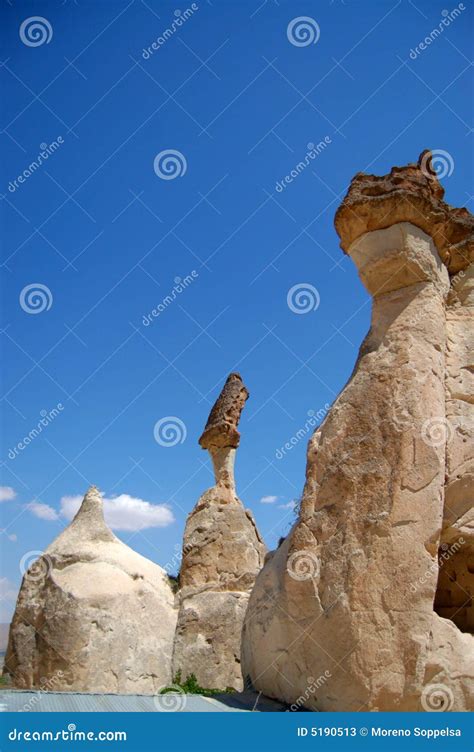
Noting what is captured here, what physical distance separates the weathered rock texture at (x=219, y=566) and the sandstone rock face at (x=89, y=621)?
1.84 feet

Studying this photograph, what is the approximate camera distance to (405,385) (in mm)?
6336

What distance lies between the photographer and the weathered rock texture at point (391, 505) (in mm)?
5625

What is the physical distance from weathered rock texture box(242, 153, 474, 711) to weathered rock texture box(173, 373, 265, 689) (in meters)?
5.49

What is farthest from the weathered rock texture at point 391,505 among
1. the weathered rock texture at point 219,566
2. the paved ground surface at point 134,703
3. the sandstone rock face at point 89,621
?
the weathered rock texture at point 219,566

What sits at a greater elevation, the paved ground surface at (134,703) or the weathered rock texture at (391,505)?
the weathered rock texture at (391,505)

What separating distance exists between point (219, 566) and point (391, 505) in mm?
8380

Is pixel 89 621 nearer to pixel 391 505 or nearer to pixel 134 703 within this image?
pixel 134 703

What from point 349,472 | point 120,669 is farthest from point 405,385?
point 120,669

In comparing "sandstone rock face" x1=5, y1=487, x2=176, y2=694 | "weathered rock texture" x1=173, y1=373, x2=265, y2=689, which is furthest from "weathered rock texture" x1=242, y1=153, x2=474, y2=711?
→ "weathered rock texture" x1=173, y1=373, x2=265, y2=689

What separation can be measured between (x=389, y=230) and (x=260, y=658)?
Answer: 13.9ft

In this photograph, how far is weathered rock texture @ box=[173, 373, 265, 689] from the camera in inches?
480

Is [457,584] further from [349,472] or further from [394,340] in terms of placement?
[394,340]

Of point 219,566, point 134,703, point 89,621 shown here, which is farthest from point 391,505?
point 219,566

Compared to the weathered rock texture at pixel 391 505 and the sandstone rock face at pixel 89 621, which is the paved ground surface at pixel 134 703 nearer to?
the weathered rock texture at pixel 391 505
